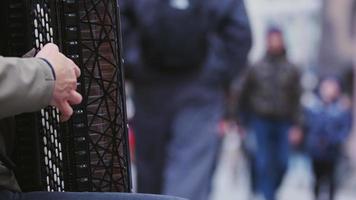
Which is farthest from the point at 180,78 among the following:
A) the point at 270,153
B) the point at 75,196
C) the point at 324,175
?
the point at 75,196

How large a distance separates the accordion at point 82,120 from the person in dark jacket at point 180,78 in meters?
3.40

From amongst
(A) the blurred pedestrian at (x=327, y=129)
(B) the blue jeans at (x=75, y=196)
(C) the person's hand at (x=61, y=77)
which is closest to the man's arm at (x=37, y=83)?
(C) the person's hand at (x=61, y=77)

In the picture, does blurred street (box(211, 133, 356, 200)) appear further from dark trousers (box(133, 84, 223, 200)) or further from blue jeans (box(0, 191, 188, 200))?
blue jeans (box(0, 191, 188, 200))

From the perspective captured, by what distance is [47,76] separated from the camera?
2.11 m

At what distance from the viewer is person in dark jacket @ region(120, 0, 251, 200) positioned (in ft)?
19.7

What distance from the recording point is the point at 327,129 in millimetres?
6164

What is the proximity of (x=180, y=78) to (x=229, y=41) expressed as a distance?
424 mm

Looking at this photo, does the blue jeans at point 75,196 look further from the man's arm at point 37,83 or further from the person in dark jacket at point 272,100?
the person in dark jacket at point 272,100

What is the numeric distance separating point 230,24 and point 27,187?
12.3 feet

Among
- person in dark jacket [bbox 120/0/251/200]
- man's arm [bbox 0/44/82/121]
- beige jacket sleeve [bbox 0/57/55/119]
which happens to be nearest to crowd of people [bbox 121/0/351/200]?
person in dark jacket [bbox 120/0/251/200]

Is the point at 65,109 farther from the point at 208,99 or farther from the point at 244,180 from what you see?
the point at 244,180

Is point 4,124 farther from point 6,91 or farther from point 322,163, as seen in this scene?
point 322,163

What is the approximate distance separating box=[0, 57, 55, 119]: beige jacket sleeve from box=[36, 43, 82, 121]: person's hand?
4 cm

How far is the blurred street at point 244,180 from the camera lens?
20.4 ft
